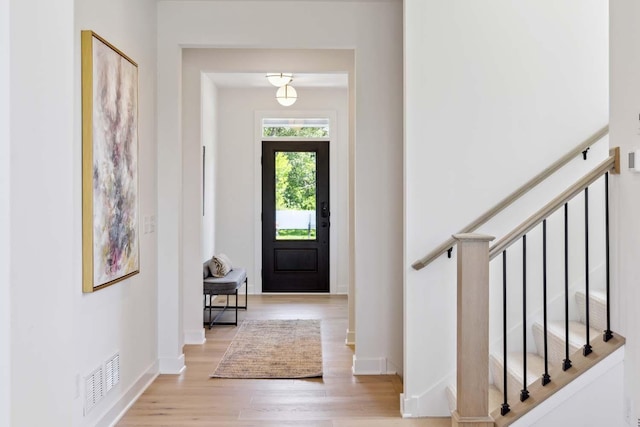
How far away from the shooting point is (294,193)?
7.82 m

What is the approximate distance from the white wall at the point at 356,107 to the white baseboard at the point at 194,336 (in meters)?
0.88

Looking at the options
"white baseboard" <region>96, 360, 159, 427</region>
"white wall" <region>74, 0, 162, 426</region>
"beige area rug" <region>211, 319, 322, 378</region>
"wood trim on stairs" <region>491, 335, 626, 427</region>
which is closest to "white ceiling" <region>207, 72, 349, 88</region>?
"white wall" <region>74, 0, 162, 426</region>

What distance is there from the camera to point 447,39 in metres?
3.36

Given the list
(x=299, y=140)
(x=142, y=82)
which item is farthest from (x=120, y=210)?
(x=299, y=140)

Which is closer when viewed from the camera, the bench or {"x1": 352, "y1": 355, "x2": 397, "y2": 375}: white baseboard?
{"x1": 352, "y1": 355, "x2": 397, "y2": 375}: white baseboard

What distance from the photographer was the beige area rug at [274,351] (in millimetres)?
4215

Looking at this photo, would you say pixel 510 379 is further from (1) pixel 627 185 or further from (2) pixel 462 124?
(2) pixel 462 124

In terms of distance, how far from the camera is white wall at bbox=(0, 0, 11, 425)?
1.34 meters

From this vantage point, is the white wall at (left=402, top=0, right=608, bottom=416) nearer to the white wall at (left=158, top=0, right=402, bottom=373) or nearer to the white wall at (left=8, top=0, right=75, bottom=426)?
the white wall at (left=158, top=0, right=402, bottom=373)

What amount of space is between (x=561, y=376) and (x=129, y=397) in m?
2.55

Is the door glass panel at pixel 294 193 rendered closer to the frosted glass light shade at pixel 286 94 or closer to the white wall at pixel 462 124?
the frosted glass light shade at pixel 286 94

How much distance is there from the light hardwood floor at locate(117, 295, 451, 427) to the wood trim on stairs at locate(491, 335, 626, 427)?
67cm

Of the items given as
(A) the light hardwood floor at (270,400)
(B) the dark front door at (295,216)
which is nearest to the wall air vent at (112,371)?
(A) the light hardwood floor at (270,400)

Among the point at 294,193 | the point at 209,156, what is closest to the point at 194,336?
the point at 209,156
